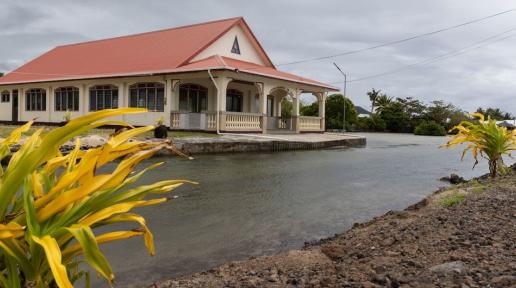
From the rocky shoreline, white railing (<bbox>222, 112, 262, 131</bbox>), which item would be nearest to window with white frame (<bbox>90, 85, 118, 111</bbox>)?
white railing (<bbox>222, 112, 262, 131</bbox>)

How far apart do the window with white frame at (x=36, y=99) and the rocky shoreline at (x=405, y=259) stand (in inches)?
1024

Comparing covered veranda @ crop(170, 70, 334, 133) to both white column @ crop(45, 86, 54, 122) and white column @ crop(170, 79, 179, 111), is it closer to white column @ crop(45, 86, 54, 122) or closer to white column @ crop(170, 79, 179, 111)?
white column @ crop(170, 79, 179, 111)

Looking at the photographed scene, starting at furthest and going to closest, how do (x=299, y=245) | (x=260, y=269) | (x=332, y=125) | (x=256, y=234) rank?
(x=332, y=125)
(x=256, y=234)
(x=299, y=245)
(x=260, y=269)

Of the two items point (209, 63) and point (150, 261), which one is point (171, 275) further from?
point (209, 63)

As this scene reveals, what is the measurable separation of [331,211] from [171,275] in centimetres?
339

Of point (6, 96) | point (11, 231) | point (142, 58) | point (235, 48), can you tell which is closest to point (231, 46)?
point (235, 48)

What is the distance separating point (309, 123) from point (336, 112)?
665 inches

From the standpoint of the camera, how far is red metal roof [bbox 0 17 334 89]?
21.7m

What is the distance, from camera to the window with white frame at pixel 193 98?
2245cm

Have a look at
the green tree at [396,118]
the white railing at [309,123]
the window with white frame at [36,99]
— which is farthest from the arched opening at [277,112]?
the green tree at [396,118]

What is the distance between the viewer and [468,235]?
371 centimetres

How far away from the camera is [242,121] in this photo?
21.2 metres

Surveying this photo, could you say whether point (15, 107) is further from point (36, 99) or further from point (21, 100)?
point (36, 99)

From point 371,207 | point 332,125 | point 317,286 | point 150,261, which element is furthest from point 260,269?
point 332,125
